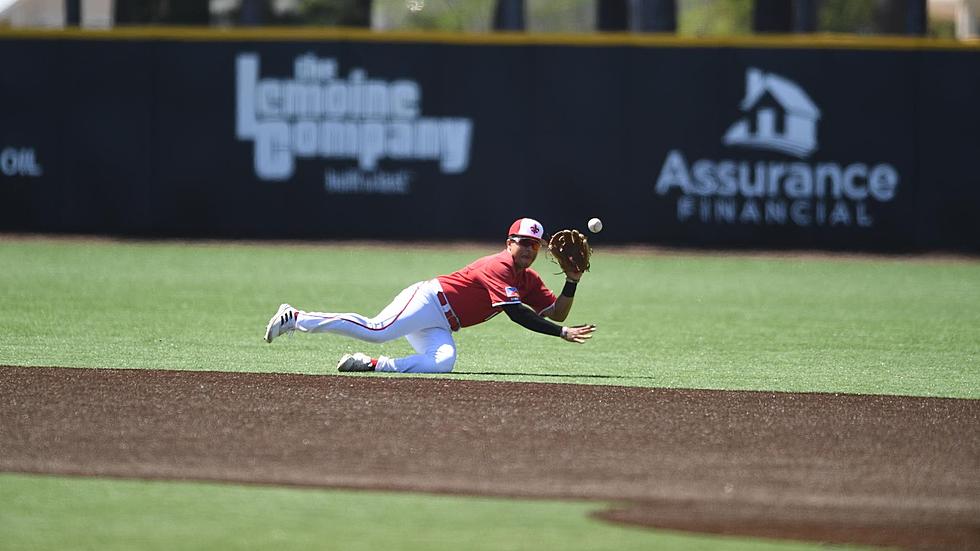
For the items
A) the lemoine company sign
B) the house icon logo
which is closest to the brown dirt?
the lemoine company sign

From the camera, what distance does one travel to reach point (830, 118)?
20.3m

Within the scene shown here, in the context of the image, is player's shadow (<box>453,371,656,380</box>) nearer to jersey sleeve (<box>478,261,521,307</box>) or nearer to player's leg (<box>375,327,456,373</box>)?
player's leg (<box>375,327,456,373</box>)

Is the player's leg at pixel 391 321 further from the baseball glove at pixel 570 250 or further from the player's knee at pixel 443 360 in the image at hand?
the baseball glove at pixel 570 250

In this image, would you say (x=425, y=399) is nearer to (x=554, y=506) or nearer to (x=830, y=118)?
(x=554, y=506)

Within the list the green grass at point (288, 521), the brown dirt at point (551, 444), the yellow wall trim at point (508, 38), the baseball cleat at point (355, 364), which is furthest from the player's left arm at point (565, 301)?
the yellow wall trim at point (508, 38)

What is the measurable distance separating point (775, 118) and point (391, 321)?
39.7 ft

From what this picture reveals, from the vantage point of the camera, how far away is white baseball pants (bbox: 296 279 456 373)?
31.4ft

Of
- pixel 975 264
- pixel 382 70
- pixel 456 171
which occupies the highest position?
pixel 382 70

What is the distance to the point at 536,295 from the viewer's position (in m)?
9.70

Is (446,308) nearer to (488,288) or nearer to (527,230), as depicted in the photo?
(488,288)

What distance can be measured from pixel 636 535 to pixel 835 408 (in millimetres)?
3370

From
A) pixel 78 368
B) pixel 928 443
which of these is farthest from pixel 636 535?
pixel 78 368

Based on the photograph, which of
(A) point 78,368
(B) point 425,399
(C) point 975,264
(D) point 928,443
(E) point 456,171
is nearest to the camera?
(D) point 928,443

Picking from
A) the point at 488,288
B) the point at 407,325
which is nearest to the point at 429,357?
the point at 407,325
